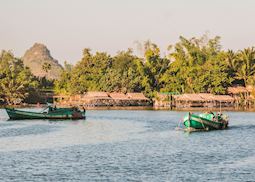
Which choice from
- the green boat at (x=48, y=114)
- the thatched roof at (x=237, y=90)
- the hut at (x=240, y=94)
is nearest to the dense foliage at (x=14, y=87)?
the green boat at (x=48, y=114)

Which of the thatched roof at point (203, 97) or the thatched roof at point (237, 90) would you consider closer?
the thatched roof at point (203, 97)

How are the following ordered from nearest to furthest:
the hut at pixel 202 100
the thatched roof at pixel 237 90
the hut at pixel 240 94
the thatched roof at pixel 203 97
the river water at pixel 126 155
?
the river water at pixel 126 155, the thatched roof at pixel 203 97, the hut at pixel 202 100, the hut at pixel 240 94, the thatched roof at pixel 237 90

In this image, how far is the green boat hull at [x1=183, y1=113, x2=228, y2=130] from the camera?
48281 mm

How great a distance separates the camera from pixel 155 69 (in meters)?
118

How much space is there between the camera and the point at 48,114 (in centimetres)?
6562

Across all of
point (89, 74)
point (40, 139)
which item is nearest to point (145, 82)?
point (89, 74)

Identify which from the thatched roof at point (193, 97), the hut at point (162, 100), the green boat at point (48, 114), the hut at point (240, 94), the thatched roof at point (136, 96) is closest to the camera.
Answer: the green boat at point (48, 114)

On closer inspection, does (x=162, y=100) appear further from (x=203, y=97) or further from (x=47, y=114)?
(x=47, y=114)

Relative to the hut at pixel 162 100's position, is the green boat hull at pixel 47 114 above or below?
below

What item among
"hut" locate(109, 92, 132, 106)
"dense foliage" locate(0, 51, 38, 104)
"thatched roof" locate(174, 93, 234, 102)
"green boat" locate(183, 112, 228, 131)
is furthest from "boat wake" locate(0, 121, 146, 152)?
"dense foliage" locate(0, 51, 38, 104)

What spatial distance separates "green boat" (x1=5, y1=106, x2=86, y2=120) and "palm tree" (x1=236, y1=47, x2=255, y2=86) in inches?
1980

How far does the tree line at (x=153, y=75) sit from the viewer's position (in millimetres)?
107750

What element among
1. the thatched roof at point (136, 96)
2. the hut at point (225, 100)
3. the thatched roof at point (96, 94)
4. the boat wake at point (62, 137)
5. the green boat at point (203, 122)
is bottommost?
the boat wake at point (62, 137)

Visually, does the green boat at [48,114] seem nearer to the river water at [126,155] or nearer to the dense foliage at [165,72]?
the river water at [126,155]
